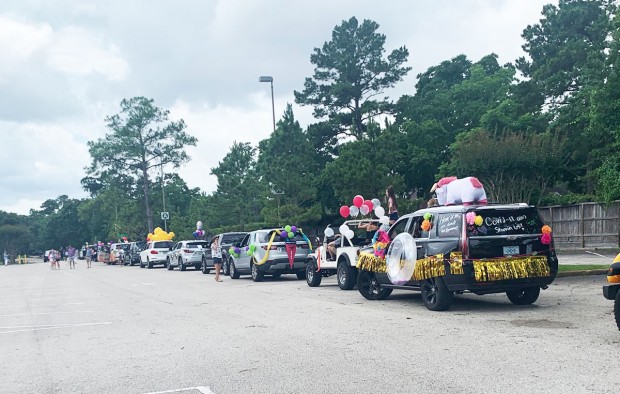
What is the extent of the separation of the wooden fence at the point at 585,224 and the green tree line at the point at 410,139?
0.98 meters

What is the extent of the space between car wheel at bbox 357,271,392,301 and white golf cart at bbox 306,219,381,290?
1706 millimetres

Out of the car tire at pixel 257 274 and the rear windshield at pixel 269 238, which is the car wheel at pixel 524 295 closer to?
the rear windshield at pixel 269 238

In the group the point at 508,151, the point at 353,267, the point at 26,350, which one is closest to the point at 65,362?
the point at 26,350

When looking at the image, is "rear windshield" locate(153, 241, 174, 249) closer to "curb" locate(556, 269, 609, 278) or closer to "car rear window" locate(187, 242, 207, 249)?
"car rear window" locate(187, 242, 207, 249)

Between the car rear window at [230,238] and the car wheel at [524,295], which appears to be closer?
the car wheel at [524,295]

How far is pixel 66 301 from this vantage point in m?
17.7

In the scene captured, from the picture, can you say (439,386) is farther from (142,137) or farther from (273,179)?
(142,137)

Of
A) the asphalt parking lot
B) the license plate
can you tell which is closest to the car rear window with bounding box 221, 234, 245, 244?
the asphalt parking lot

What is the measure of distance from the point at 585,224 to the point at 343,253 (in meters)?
15.9

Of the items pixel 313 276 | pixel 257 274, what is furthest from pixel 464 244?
pixel 257 274

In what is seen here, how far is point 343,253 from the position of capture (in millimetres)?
16453

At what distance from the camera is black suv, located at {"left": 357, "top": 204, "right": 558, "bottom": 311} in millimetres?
10898

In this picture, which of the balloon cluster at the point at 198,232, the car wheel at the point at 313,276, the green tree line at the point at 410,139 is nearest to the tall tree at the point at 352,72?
the green tree line at the point at 410,139

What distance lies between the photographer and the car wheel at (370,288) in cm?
1394
